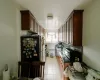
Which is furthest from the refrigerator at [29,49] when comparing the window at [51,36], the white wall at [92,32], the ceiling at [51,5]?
the window at [51,36]

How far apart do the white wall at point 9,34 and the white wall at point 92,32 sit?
170 cm

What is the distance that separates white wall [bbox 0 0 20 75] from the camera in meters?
1.52

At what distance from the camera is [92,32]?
6.28 ft

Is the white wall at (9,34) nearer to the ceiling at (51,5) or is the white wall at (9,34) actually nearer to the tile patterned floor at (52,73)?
the ceiling at (51,5)

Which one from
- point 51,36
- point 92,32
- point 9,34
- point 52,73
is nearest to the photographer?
point 9,34

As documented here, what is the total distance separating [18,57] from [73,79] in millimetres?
1380

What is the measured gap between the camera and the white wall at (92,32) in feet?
5.60

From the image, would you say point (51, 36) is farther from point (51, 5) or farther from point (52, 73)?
point (51, 5)

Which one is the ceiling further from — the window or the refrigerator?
the window

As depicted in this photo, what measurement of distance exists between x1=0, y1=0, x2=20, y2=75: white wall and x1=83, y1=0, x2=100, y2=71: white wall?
5.56 ft

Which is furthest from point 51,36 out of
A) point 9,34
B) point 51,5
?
point 9,34

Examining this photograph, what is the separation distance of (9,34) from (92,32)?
5.82 ft

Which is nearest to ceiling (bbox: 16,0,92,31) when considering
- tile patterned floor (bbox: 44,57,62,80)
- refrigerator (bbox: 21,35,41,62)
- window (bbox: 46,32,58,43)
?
refrigerator (bbox: 21,35,41,62)

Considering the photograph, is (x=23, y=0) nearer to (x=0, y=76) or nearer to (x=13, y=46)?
(x=13, y=46)
